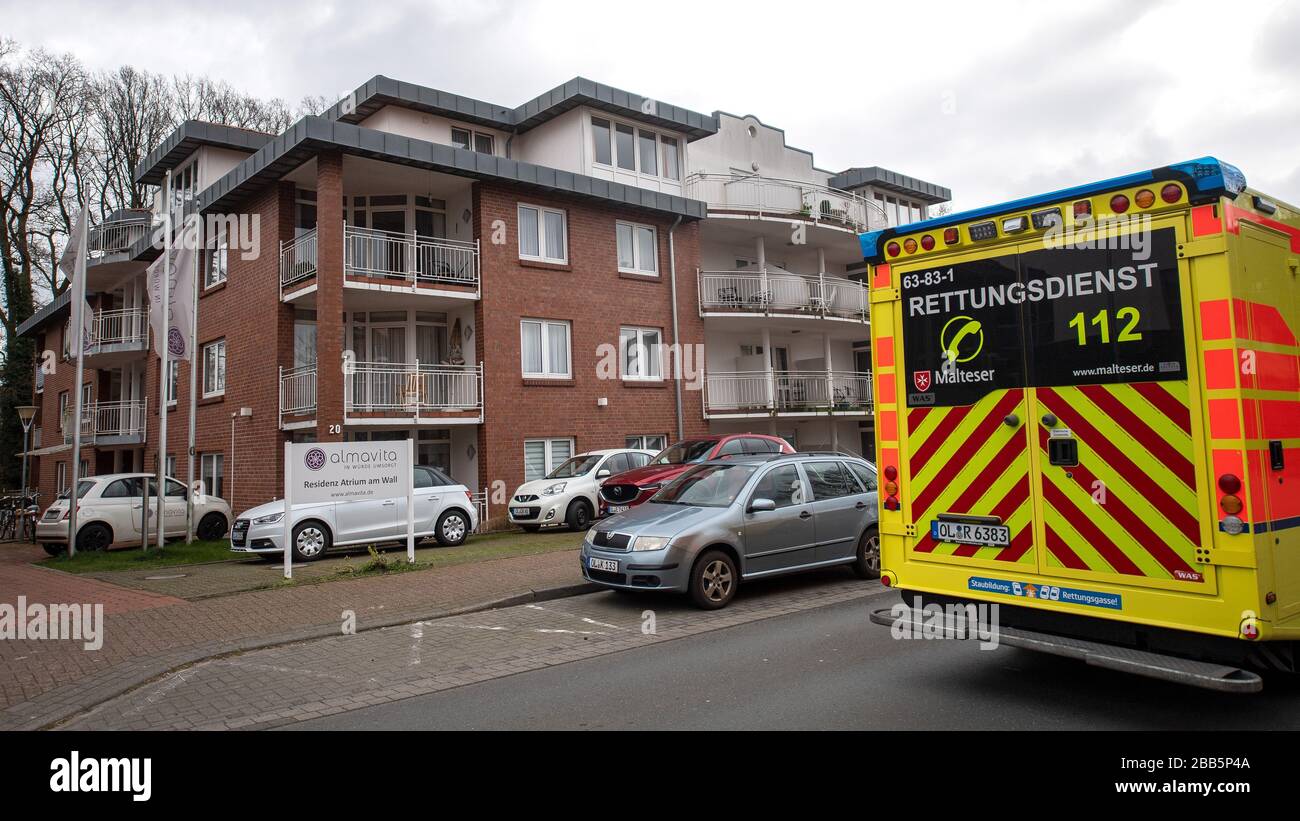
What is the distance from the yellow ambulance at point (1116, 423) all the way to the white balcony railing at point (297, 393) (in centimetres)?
1446

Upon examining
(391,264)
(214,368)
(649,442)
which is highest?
(391,264)

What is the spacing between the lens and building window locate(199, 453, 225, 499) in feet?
67.2

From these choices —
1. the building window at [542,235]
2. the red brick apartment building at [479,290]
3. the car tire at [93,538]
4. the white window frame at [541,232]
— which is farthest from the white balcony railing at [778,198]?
Answer: the car tire at [93,538]

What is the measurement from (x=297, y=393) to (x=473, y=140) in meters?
8.94

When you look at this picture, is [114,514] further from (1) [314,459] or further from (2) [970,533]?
(2) [970,533]

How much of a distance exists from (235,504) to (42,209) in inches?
843

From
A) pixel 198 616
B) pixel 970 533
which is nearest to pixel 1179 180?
pixel 970 533

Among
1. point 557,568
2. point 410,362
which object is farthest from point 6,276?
point 557,568

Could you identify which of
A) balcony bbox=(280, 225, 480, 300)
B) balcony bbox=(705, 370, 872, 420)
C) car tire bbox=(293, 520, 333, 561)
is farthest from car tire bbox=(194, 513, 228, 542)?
balcony bbox=(705, 370, 872, 420)

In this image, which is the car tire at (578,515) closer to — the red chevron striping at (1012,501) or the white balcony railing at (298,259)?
the white balcony railing at (298,259)

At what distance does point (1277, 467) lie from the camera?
15.0 feet

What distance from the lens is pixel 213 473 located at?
20953 mm
